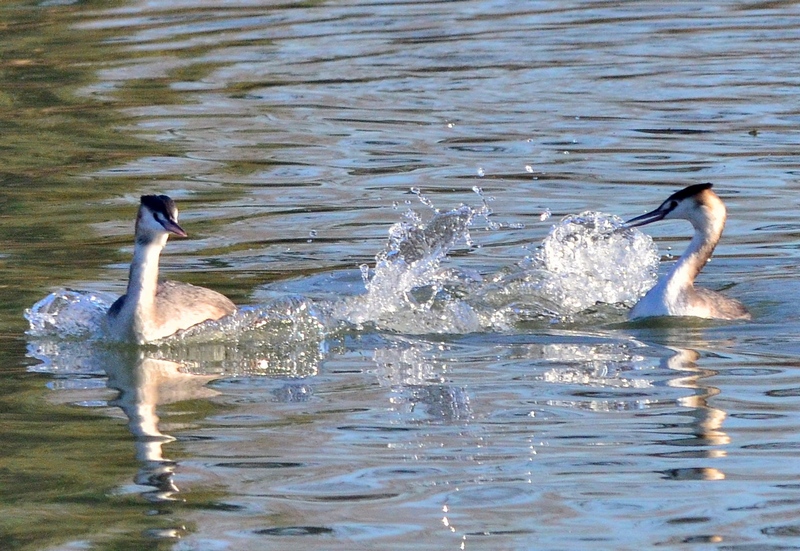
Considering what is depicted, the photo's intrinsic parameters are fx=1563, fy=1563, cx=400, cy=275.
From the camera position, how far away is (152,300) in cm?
899

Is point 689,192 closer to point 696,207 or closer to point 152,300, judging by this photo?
point 696,207

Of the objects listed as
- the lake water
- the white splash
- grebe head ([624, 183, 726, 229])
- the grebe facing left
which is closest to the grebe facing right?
grebe head ([624, 183, 726, 229])

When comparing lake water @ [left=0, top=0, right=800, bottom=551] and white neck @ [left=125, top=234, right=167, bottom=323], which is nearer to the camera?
lake water @ [left=0, top=0, right=800, bottom=551]

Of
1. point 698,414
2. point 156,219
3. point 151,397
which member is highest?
point 156,219

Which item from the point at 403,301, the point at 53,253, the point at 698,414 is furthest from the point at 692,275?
the point at 53,253

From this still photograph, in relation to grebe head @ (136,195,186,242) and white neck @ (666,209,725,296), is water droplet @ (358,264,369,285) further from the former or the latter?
white neck @ (666,209,725,296)

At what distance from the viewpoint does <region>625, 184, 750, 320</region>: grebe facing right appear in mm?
9539

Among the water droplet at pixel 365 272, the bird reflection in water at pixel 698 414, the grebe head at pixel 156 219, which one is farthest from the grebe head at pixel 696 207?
the grebe head at pixel 156 219

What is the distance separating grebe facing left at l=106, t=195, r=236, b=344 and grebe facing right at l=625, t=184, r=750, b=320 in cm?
265

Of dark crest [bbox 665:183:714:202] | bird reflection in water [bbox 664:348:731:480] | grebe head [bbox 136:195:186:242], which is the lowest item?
bird reflection in water [bbox 664:348:731:480]

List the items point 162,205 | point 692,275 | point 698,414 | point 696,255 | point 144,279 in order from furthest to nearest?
point 696,255 → point 692,275 → point 144,279 → point 162,205 → point 698,414

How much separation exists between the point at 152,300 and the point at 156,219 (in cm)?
51

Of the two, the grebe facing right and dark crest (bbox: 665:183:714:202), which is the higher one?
dark crest (bbox: 665:183:714:202)

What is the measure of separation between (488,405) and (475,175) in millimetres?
6613
